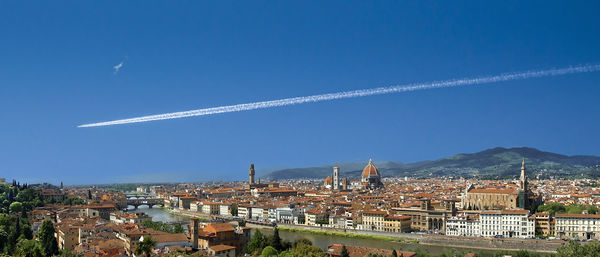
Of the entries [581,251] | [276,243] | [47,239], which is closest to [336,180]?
[276,243]

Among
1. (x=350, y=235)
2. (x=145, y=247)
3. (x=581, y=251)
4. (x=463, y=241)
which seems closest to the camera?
(x=581, y=251)

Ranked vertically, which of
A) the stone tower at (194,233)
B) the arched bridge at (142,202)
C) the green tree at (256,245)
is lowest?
the arched bridge at (142,202)

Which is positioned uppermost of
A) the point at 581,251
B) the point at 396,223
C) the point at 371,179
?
the point at 581,251

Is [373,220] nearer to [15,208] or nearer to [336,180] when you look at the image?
[15,208]

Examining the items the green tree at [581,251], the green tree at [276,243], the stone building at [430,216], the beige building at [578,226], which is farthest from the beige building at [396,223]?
the green tree at [581,251]

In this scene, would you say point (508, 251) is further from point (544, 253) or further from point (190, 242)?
point (190, 242)

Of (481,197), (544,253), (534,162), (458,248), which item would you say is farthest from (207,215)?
(534,162)

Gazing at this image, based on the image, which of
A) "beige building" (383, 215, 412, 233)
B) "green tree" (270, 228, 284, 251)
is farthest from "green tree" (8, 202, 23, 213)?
"beige building" (383, 215, 412, 233)

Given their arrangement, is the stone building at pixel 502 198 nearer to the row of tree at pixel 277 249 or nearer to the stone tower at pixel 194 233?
the row of tree at pixel 277 249

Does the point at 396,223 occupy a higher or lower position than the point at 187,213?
higher

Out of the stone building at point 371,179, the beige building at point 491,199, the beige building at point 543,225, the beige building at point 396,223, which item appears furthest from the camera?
the stone building at point 371,179

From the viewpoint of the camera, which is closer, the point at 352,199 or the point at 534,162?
the point at 352,199
